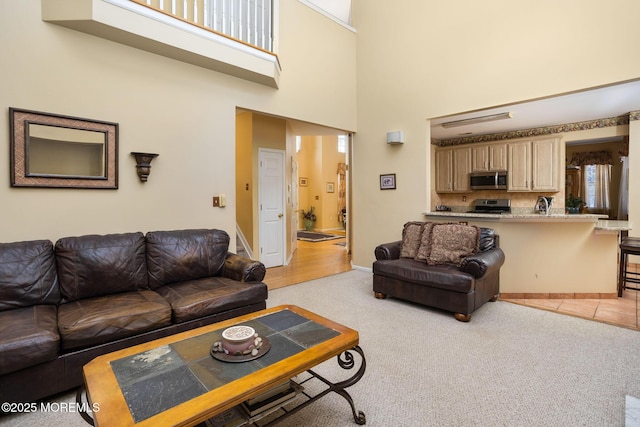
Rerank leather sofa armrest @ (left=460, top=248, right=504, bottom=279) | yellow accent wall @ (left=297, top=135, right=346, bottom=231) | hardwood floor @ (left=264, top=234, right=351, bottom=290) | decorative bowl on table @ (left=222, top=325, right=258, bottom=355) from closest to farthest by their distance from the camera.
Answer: decorative bowl on table @ (left=222, top=325, right=258, bottom=355) → leather sofa armrest @ (left=460, top=248, right=504, bottom=279) → hardwood floor @ (left=264, top=234, right=351, bottom=290) → yellow accent wall @ (left=297, top=135, right=346, bottom=231)

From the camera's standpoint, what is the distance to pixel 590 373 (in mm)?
2172

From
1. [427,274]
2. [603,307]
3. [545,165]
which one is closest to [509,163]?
[545,165]

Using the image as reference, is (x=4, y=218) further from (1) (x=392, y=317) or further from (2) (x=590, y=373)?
(2) (x=590, y=373)

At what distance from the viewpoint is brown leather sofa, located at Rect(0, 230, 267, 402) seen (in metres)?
1.81

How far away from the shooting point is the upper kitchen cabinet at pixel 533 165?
5742 millimetres

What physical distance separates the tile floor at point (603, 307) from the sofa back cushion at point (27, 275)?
4.69 metres

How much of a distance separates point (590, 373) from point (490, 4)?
4170 millimetres

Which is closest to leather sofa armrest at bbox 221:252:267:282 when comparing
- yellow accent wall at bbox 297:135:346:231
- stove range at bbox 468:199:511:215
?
stove range at bbox 468:199:511:215

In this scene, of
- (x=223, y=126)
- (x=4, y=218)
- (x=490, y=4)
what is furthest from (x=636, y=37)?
(x=4, y=218)

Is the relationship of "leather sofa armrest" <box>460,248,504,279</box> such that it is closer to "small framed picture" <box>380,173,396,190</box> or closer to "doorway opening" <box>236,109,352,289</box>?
"small framed picture" <box>380,173,396,190</box>

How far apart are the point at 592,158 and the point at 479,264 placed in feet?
19.4

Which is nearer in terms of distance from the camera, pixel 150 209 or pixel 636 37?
pixel 636 37

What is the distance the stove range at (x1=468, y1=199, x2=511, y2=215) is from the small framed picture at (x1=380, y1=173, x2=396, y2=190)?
9.52ft

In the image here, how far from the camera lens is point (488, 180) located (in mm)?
6359
